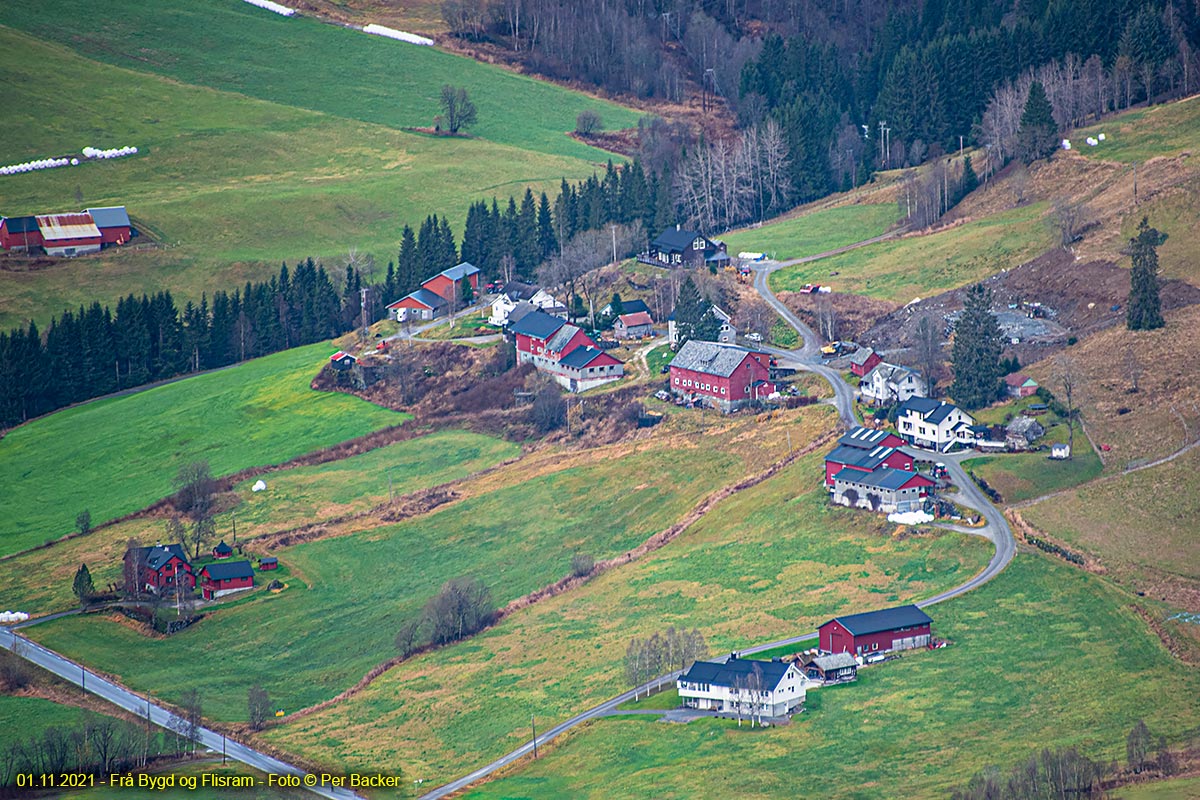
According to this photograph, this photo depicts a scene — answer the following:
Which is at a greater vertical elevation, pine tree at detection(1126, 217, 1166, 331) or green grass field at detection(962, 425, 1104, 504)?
pine tree at detection(1126, 217, 1166, 331)

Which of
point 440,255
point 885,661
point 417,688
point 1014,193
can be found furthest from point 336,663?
point 1014,193

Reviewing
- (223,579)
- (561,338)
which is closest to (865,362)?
(561,338)

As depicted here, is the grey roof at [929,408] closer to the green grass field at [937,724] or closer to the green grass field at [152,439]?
the green grass field at [937,724]

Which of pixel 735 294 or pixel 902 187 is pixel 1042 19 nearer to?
pixel 902 187

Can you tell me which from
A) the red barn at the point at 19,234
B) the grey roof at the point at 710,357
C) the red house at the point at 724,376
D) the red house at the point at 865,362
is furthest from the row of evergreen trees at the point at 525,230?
the red house at the point at 865,362

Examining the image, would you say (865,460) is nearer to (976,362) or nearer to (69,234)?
(976,362)

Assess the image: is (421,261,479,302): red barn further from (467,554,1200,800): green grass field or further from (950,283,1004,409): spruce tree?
(467,554,1200,800): green grass field

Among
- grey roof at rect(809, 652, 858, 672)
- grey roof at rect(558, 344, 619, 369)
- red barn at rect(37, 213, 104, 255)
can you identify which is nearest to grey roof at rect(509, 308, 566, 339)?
grey roof at rect(558, 344, 619, 369)
